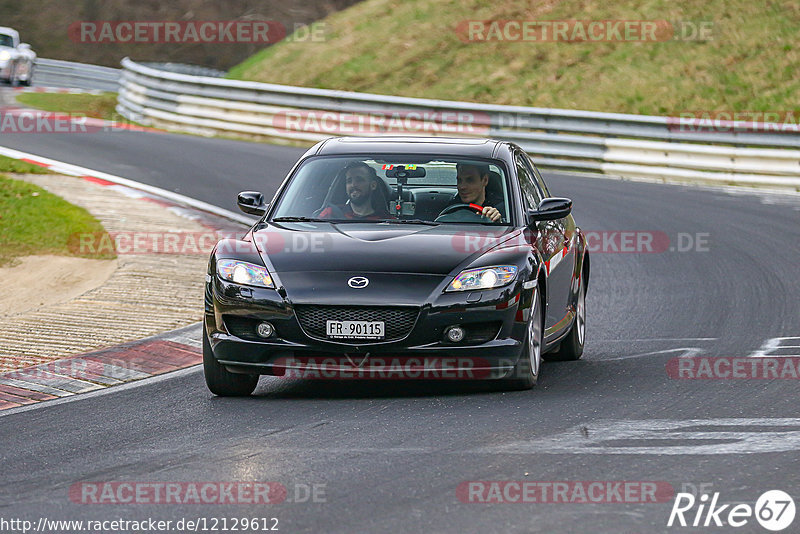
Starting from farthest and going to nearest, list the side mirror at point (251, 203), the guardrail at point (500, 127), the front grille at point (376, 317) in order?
the guardrail at point (500, 127), the side mirror at point (251, 203), the front grille at point (376, 317)

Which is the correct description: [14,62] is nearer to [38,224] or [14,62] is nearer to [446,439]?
[38,224]

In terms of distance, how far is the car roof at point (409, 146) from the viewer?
9250 mm

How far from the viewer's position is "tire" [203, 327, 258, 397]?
26.7 feet

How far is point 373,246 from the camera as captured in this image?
818 centimetres

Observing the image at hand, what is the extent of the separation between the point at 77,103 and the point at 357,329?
85.0ft

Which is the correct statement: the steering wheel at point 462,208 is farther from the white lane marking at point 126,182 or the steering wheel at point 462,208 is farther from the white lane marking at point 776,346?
the white lane marking at point 126,182

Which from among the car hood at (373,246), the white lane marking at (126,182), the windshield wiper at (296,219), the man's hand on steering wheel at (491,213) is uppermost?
the man's hand on steering wheel at (491,213)

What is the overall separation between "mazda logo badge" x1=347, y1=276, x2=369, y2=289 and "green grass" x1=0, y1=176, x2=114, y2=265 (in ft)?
20.0

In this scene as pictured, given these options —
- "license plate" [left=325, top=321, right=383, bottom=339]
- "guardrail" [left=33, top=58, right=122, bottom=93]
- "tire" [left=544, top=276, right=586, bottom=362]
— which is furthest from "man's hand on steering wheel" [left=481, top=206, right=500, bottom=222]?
"guardrail" [left=33, top=58, right=122, bottom=93]

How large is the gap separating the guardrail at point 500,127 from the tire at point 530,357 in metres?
13.8

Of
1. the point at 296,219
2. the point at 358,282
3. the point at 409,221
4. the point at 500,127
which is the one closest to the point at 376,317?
the point at 358,282

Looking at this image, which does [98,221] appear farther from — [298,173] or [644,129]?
[644,129]

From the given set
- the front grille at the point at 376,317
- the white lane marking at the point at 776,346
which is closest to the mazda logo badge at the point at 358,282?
the front grille at the point at 376,317

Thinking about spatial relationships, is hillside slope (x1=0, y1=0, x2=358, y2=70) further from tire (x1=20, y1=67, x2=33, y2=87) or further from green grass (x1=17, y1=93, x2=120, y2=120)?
green grass (x1=17, y1=93, x2=120, y2=120)
